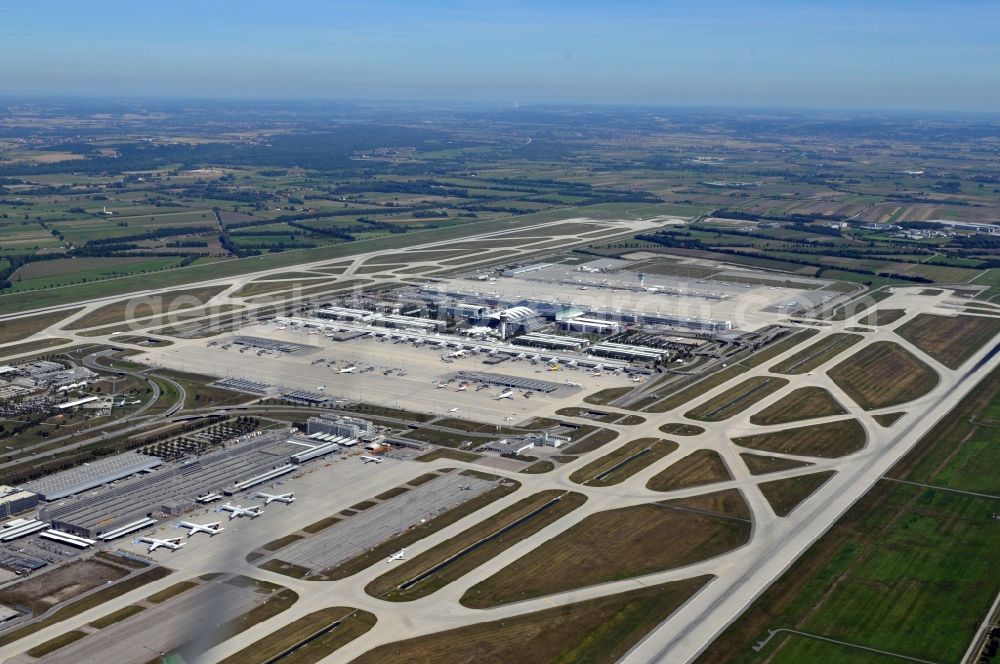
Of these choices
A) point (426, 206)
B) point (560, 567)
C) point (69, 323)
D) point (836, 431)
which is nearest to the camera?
point (560, 567)

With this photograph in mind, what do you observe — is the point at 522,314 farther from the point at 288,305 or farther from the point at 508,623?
the point at 508,623

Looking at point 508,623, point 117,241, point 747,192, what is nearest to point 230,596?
point 508,623

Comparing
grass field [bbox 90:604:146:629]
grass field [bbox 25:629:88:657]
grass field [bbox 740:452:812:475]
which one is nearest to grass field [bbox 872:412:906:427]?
grass field [bbox 740:452:812:475]

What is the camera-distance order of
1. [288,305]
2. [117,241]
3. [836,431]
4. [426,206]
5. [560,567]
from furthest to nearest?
[426,206], [117,241], [288,305], [836,431], [560,567]

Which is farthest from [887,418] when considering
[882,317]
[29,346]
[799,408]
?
[29,346]

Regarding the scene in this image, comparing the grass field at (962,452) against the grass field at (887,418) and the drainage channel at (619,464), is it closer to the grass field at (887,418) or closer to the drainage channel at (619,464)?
the grass field at (887,418)

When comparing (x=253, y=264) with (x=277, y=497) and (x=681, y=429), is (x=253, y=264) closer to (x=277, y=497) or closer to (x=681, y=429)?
(x=681, y=429)

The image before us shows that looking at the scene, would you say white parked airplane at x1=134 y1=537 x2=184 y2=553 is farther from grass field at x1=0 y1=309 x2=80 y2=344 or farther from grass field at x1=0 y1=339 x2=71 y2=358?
grass field at x1=0 y1=309 x2=80 y2=344
